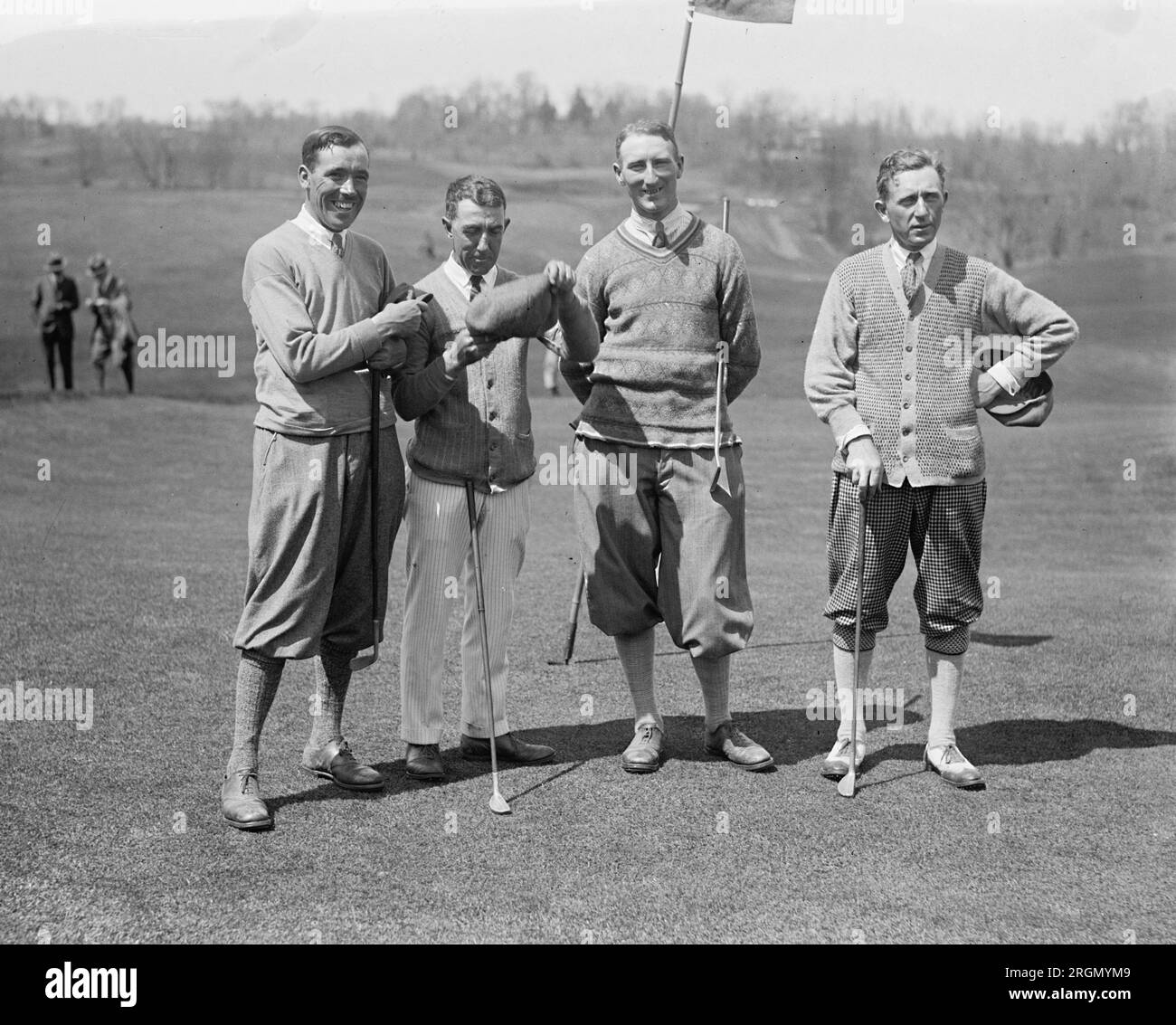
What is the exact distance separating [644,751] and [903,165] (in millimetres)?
2026

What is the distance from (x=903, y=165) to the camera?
183 inches

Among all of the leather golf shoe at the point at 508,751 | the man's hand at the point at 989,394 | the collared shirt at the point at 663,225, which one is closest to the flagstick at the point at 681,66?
the collared shirt at the point at 663,225

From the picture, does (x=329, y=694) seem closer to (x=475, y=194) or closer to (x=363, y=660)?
(x=363, y=660)

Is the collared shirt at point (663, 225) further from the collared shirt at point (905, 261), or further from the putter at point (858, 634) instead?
the putter at point (858, 634)

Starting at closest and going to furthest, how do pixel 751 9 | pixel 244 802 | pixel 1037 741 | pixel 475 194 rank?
1. pixel 244 802
2. pixel 475 194
3. pixel 1037 741
4. pixel 751 9

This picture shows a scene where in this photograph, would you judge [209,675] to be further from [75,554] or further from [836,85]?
[836,85]

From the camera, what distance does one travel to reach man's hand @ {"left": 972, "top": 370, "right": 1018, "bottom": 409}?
478cm

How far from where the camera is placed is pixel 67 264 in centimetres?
3036

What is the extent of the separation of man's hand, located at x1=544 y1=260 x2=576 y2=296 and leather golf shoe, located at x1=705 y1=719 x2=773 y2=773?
159cm

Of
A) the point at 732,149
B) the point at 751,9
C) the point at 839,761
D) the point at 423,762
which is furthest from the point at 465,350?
the point at 732,149

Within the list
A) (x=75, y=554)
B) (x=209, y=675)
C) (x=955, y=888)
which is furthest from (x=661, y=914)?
(x=75, y=554)

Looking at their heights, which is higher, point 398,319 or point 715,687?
point 398,319

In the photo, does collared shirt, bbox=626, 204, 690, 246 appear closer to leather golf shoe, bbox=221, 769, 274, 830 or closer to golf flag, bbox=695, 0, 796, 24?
leather golf shoe, bbox=221, 769, 274, 830

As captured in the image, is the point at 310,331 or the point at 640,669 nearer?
the point at 310,331
